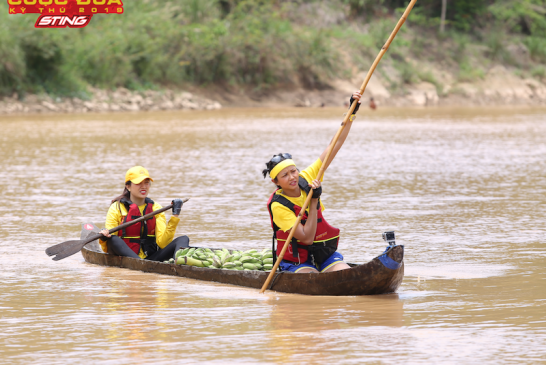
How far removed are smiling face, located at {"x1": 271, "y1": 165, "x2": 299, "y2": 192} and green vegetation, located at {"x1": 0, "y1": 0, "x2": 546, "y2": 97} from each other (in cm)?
3060

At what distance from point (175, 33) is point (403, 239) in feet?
118

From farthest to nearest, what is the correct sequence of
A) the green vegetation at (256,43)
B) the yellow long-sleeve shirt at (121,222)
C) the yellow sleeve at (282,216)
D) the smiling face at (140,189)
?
the green vegetation at (256,43) < the yellow long-sleeve shirt at (121,222) < the smiling face at (140,189) < the yellow sleeve at (282,216)

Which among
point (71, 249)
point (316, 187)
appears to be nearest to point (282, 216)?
point (316, 187)

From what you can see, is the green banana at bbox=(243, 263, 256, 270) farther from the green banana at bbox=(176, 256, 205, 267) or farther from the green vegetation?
the green vegetation

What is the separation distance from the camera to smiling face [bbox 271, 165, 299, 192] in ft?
21.3

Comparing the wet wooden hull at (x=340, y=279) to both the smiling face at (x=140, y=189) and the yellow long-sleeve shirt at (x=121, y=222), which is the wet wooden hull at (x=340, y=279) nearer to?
the yellow long-sleeve shirt at (x=121, y=222)

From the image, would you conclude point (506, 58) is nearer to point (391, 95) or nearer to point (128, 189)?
point (391, 95)

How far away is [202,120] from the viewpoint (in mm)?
31031

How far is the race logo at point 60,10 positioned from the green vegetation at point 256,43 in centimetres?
124

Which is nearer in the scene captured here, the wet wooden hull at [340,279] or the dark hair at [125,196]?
the wet wooden hull at [340,279]

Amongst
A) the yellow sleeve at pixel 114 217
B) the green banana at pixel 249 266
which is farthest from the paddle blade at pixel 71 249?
the green banana at pixel 249 266

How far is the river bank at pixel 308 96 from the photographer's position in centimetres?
3603

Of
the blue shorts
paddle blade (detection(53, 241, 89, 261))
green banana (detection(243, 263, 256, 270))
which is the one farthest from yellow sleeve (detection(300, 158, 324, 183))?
paddle blade (detection(53, 241, 89, 261))

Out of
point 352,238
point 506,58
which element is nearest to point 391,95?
point 506,58
